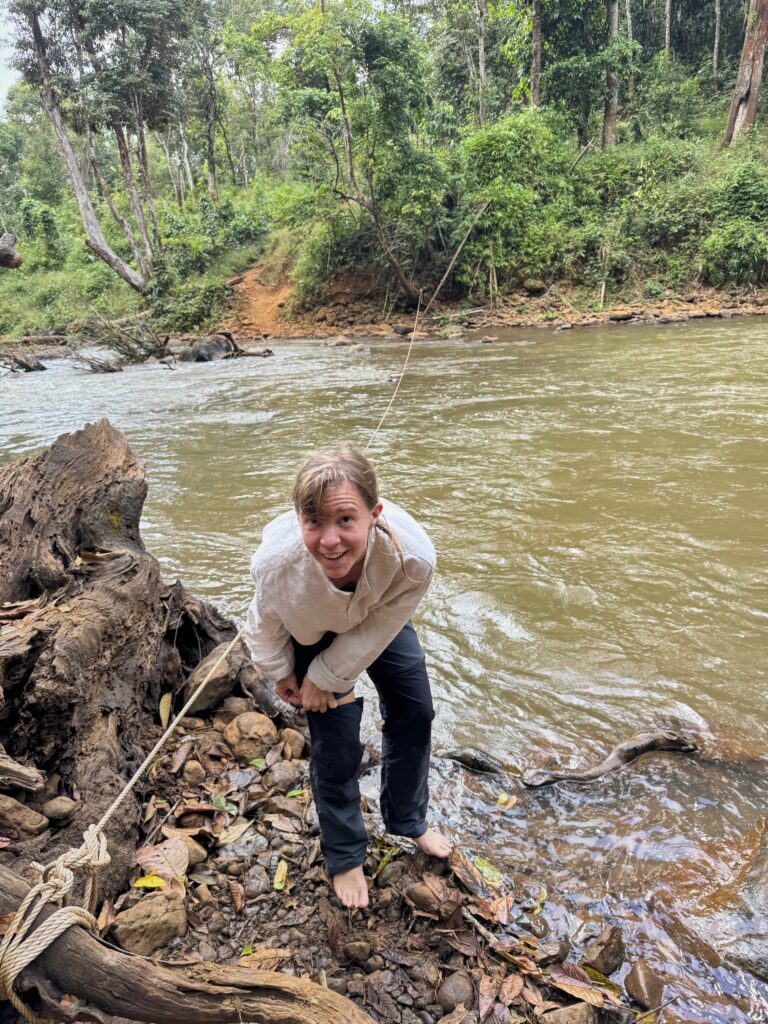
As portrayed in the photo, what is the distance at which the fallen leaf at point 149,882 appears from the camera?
68.9 inches

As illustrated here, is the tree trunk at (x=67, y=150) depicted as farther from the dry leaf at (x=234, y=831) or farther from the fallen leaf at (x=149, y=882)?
the fallen leaf at (x=149, y=882)

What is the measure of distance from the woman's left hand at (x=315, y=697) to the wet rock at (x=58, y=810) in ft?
2.35

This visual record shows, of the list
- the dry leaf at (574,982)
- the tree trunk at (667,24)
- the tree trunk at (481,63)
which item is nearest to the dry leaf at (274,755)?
the dry leaf at (574,982)

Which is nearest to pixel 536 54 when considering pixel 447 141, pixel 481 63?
pixel 481 63

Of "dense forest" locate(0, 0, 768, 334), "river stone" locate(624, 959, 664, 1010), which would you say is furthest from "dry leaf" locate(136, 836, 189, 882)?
"dense forest" locate(0, 0, 768, 334)

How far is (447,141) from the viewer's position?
62.8ft

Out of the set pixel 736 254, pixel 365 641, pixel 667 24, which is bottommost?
pixel 365 641

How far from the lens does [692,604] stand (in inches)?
140

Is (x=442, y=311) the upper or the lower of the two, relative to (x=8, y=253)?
lower

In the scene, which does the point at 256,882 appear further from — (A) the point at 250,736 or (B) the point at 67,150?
(B) the point at 67,150

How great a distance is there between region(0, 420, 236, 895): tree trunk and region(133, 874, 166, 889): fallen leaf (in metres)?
0.04

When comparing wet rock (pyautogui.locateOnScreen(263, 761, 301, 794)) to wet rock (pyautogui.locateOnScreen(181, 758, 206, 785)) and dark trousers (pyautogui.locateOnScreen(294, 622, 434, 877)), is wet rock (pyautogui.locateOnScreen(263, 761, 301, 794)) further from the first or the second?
dark trousers (pyautogui.locateOnScreen(294, 622, 434, 877))

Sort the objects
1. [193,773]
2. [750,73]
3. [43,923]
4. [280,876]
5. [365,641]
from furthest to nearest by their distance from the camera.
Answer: [750,73], [193,773], [280,876], [365,641], [43,923]

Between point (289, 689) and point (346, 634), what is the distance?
0.87 feet
